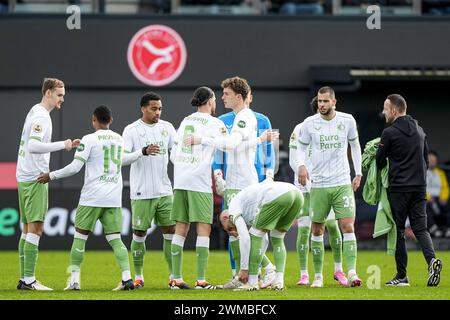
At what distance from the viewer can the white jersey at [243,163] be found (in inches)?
488

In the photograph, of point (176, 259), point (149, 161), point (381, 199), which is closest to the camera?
point (176, 259)

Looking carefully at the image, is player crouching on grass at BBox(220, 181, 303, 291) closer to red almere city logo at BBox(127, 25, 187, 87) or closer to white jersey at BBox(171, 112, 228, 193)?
white jersey at BBox(171, 112, 228, 193)

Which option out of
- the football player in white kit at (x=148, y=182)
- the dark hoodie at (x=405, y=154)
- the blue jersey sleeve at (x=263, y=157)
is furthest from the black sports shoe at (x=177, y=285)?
the dark hoodie at (x=405, y=154)

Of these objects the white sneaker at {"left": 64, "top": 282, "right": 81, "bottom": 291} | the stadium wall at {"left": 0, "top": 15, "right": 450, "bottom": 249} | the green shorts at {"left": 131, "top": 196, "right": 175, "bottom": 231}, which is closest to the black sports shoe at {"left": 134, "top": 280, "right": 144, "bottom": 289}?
the green shorts at {"left": 131, "top": 196, "right": 175, "bottom": 231}

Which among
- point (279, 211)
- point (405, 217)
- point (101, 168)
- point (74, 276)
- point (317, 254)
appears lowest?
point (74, 276)

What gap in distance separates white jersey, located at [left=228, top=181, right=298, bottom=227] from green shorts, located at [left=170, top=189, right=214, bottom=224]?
0.56m

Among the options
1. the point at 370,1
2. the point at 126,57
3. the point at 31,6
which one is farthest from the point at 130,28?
the point at 370,1

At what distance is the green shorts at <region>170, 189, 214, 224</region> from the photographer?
12.3m

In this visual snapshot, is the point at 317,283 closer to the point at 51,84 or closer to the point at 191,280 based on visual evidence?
the point at 191,280

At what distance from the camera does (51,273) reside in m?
15.2

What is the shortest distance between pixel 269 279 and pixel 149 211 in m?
1.52

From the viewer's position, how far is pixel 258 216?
38.4 ft

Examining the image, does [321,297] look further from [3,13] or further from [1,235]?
[3,13]

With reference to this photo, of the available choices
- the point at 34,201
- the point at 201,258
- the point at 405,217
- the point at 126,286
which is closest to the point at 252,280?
the point at 201,258
